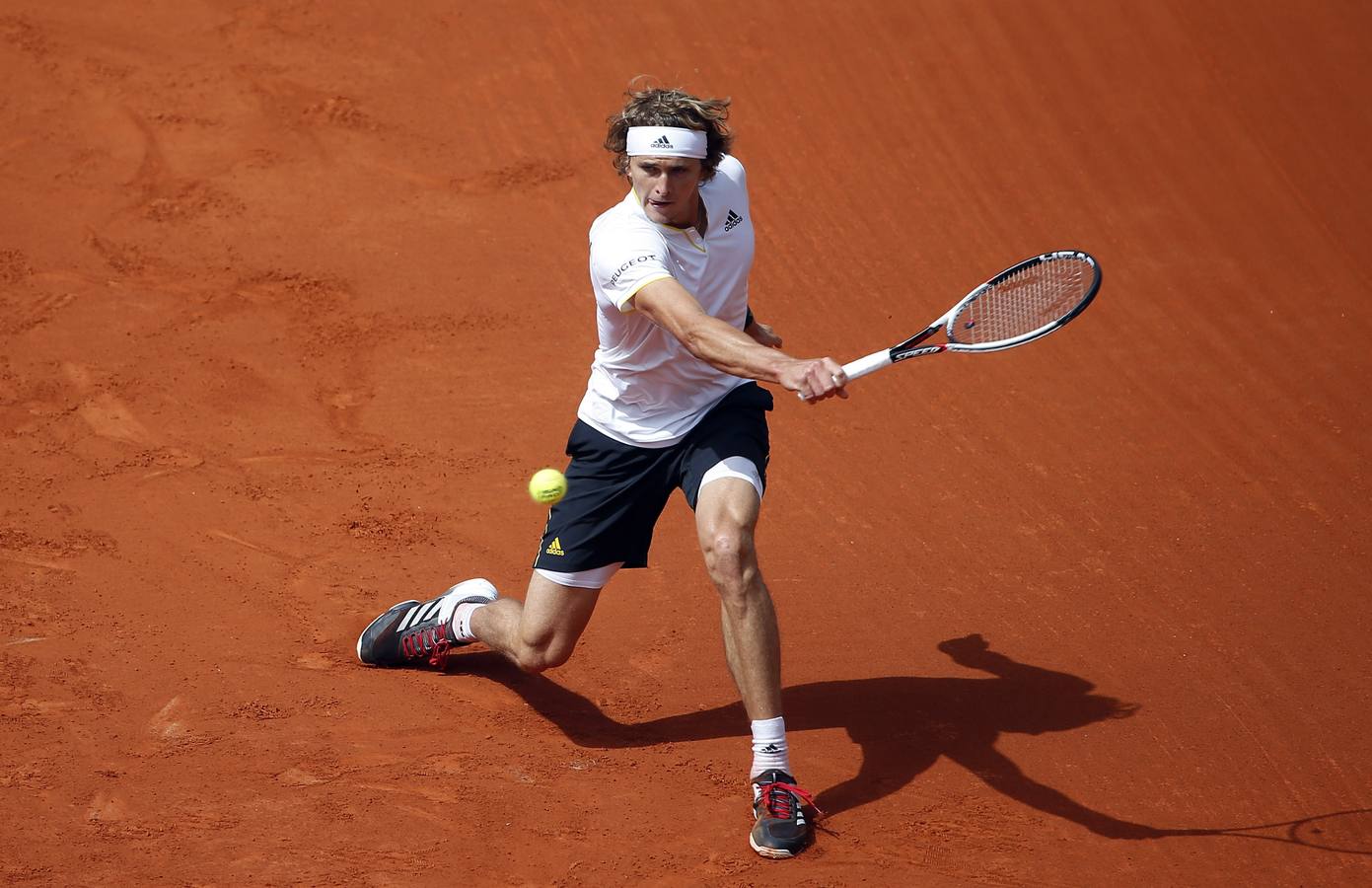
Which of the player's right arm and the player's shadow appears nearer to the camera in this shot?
the player's right arm

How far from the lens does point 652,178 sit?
182 inches

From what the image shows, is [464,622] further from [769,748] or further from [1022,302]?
[1022,302]

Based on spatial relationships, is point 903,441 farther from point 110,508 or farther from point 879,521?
point 110,508

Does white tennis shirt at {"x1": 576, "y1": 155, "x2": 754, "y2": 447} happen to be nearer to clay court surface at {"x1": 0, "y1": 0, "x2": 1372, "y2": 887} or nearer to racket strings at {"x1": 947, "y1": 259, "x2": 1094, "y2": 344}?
racket strings at {"x1": 947, "y1": 259, "x2": 1094, "y2": 344}

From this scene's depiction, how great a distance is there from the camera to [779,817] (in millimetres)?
4297

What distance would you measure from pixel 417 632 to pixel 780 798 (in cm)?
163

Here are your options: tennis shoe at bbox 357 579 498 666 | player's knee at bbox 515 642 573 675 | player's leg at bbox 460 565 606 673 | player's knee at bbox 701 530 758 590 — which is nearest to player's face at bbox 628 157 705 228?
player's knee at bbox 701 530 758 590

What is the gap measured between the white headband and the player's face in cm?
3

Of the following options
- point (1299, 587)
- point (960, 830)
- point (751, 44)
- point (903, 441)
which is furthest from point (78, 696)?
point (751, 44)

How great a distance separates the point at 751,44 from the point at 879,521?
4.96 metres

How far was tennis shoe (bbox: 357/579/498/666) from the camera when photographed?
206 inches

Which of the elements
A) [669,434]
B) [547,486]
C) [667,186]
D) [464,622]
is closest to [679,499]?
[464,622]

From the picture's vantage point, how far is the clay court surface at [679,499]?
4523 mm

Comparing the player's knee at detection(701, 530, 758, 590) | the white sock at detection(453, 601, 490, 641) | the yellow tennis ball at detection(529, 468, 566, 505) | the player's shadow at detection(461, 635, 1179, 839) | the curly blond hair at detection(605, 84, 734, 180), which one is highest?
the curly blond hair at detection(605, 84, 734, 180)
